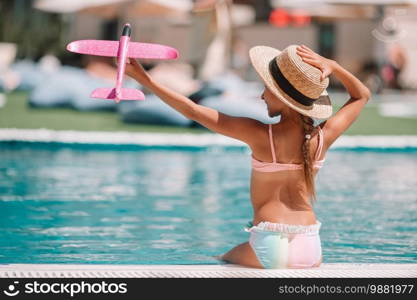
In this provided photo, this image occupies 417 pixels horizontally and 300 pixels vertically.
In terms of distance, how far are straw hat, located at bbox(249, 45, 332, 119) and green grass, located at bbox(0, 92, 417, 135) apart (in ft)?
26.4

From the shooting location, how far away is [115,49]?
3977mm

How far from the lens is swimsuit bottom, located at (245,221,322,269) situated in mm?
4051

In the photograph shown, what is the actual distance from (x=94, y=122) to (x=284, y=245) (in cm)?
940

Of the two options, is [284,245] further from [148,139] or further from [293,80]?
[148,139]

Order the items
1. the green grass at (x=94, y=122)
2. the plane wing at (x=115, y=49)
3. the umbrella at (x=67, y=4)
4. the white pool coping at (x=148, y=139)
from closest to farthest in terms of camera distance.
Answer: the plane wing at (x=115, y=49) < the white pool coping at (x=148, y=139) < the green grass at (x=94, y=122) < the umbrella at (x=67, y=4)

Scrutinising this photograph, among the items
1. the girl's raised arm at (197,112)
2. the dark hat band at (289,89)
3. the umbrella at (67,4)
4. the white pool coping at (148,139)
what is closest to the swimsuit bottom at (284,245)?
the girl's raised arm at (197,112)

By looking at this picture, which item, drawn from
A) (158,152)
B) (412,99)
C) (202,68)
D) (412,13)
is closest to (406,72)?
(412,13)

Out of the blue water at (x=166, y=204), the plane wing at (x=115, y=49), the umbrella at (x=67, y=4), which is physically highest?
the umbrella at (x=67, y=4)

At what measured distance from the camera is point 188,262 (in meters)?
4.87

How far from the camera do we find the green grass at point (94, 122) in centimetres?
1235

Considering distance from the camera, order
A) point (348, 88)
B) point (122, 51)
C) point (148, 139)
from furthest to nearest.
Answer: point (148, 139) → point (348, 88) → point (122, 51)

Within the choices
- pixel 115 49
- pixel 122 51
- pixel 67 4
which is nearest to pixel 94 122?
pixel 67 4

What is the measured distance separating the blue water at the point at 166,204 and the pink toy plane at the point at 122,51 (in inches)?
50.2

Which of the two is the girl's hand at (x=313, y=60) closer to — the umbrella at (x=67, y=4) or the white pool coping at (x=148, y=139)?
the white pool coping at (x=148, y=139)
